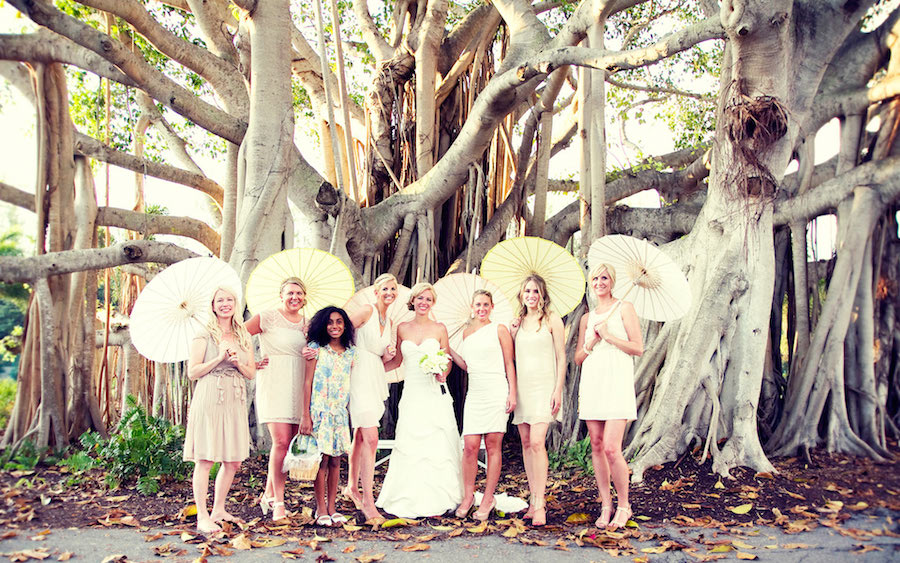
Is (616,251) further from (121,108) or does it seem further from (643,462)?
(121,108)

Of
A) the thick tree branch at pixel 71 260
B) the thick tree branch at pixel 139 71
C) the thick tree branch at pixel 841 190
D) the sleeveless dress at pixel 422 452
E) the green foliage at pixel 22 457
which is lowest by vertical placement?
the green foliage at pixel 22 457

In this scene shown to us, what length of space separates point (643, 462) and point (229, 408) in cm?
275

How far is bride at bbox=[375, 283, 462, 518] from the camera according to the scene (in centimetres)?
399

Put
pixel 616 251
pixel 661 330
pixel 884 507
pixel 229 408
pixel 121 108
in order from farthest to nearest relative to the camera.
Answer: pixel 121 108
pixel 661 330
pixel 616 251
pixel 229 408
pixel 884 507

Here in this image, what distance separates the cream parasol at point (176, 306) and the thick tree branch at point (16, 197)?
280 centimetres

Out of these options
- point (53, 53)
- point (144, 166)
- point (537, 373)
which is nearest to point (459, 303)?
point (537, 373)

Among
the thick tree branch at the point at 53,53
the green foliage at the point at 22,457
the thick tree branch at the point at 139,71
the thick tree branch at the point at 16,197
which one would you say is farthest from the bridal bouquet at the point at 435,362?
the thick tree branch at the point at 16,197

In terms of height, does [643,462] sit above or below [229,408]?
below

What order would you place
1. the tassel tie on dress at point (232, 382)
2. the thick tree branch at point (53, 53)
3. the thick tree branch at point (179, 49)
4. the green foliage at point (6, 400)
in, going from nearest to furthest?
the tassel tie on dress at point (232, 382) < the thick tree branch at point (53, 53) < the thick tree branch at point (179, 49) < the green foliage at point (6, 400)

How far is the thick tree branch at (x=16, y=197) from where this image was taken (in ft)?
18.8

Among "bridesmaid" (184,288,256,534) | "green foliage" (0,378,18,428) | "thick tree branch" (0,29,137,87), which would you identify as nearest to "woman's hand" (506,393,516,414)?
"bridesmaid" (184,288,256,534)

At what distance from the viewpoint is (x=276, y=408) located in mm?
3842

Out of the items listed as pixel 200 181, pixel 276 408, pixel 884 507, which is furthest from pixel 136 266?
pixel 884 507

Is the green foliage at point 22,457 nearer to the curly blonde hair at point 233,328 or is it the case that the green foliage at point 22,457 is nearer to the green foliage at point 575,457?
Answer: the curly blonde hair at point 233,328
